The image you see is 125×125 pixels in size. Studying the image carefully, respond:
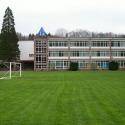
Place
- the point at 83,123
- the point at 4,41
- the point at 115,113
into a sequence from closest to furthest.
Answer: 1. the point at 83,123
2. the point at 115,113
3. the point at 4,41

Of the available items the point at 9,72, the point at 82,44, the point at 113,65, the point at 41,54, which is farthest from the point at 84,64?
the point at 9,72

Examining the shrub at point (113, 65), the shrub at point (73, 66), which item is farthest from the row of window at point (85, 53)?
the shrub at point (113, 65)

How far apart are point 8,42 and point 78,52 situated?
771 inches

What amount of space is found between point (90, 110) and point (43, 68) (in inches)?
4040

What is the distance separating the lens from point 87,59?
122 m

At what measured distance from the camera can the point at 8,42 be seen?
11594 cm

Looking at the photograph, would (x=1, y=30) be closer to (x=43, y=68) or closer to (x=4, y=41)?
(x=4, y=41)

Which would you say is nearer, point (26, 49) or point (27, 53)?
point (27, 53)

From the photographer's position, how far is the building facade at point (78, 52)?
121 m

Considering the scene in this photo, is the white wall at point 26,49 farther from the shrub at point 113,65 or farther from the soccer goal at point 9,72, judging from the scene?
the shrub at point 113,65

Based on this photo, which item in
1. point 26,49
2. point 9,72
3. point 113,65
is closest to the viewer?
point 9,72

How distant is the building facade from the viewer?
12112 centimetres

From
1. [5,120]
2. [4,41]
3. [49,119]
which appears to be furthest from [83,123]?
[4,41]

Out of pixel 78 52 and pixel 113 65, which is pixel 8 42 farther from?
pixel 113 65
